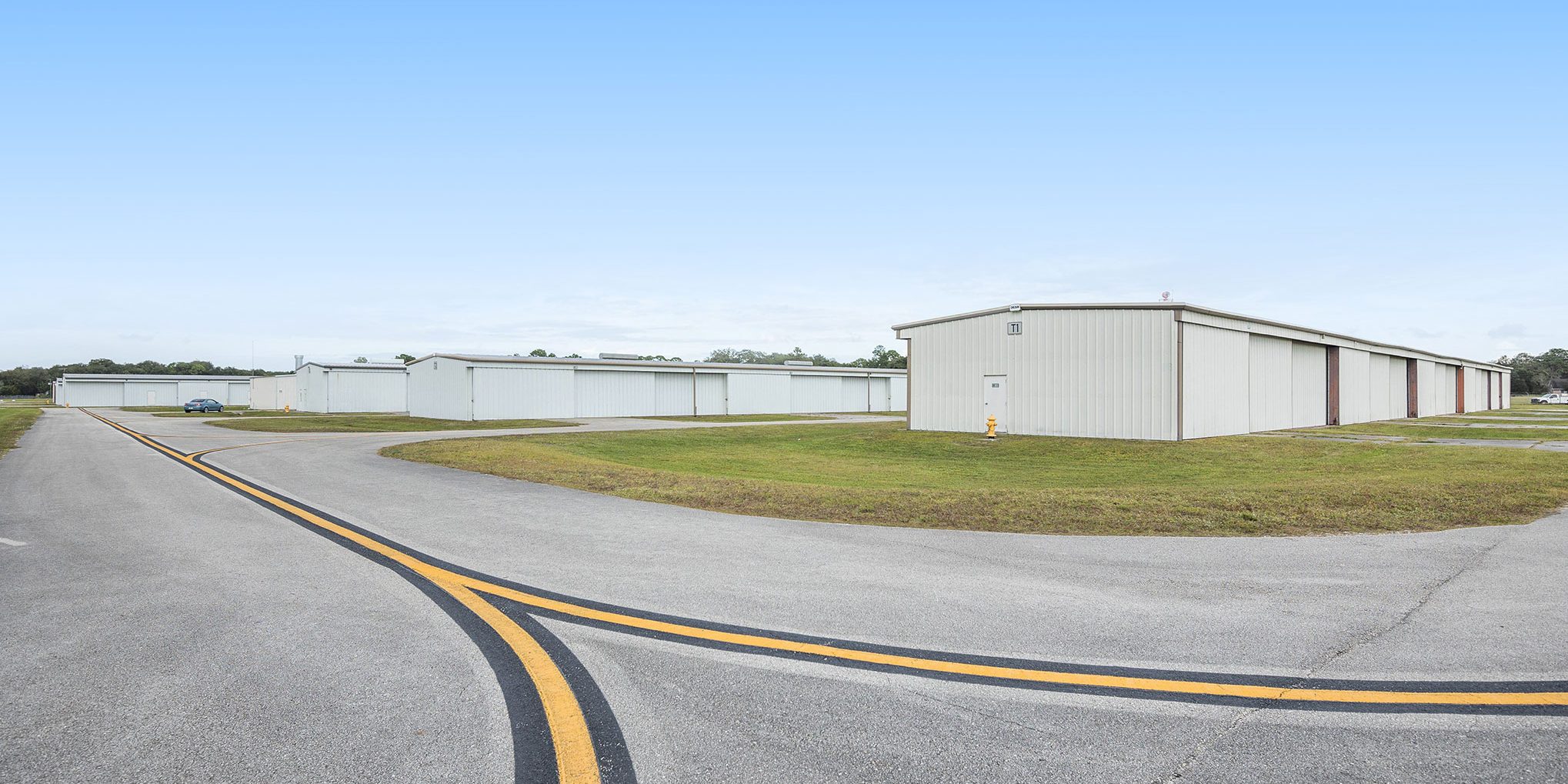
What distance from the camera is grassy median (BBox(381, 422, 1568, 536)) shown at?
31.0 feet

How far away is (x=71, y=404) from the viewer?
7425cm

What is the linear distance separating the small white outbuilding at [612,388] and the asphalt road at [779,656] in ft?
110

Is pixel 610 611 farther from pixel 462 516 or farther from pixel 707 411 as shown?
pixel 707 411

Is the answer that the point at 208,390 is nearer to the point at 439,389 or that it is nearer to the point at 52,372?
the point at 439,389

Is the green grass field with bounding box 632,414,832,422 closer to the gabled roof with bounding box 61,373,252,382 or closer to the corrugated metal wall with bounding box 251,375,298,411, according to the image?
the corrugated metal wall with bounding box 251,375,298,411

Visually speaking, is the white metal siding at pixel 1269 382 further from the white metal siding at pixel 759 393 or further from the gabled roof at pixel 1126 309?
the white metal siding at pixel 759 393

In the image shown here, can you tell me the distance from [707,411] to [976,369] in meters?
25.5

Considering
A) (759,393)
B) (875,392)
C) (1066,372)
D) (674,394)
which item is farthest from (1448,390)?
(674,394)

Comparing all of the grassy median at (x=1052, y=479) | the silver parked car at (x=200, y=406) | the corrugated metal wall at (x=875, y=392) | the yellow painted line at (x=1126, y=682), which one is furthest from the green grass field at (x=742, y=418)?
the silver parked car at (x=200, y=406)

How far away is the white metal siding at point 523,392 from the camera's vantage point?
40719mm

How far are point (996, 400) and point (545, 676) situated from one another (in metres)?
23.6

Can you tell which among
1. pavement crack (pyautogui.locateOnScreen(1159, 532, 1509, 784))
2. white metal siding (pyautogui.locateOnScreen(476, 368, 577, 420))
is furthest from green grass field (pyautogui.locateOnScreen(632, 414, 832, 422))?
pavement crack (pyautogui.locateOnScreen(1159, 532, 1509, 784))

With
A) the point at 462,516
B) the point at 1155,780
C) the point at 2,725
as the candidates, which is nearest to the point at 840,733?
the point at 1155,780

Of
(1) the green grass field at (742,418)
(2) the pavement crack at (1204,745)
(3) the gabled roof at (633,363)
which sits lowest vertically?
(2) the pavement crack at (1204,745)
